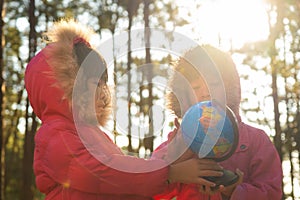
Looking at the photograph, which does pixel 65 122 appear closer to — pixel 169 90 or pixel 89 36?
pixel 89 36

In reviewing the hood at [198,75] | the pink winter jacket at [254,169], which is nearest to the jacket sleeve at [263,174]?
the pink winter jacket at [254,169]

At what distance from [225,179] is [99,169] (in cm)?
81

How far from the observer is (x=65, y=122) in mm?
3635

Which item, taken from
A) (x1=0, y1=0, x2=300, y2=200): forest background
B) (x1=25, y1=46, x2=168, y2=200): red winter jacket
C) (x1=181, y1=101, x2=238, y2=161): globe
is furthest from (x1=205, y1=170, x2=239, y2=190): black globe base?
(x1=0, y1=0, x2=300, y2=200): forest background

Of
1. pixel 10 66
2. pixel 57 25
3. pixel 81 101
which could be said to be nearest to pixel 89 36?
pixel 57 25

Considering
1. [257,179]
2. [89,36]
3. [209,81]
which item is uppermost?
[89,36]

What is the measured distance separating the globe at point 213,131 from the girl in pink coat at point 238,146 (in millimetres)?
505

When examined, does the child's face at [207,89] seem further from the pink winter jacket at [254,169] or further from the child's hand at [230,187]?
the child's hand at [230,187]

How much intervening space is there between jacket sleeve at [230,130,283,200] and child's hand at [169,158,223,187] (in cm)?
61

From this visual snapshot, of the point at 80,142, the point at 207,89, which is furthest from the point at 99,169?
the point at 207,89

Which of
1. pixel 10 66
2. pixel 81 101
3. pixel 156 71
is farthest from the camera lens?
pixel 10 66

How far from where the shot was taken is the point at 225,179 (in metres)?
3.62

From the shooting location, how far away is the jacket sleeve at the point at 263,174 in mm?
4168

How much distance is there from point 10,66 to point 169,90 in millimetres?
20304
